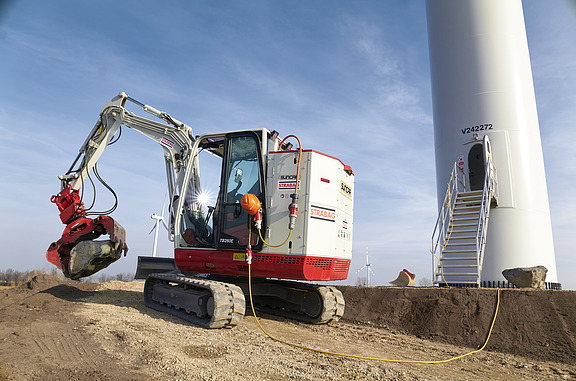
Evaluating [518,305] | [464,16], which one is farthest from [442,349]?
[464,16]

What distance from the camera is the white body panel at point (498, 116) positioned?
1263 cm

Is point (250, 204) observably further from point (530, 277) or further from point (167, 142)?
point (530, 277)

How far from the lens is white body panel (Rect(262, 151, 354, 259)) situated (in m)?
7.06

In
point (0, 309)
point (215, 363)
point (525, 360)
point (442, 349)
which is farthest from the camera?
point (0, 309)

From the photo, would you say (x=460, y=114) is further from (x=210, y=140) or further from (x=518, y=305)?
(x=210, y=140)

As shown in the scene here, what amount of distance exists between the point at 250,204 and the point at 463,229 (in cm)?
851

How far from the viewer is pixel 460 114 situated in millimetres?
13984

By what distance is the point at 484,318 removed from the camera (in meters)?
7.52

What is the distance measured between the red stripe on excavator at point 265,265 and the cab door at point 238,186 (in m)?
0.24

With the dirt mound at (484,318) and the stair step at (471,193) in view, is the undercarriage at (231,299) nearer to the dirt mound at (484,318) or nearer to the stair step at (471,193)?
the dirt mound at (484,318)

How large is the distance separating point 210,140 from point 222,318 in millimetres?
4130

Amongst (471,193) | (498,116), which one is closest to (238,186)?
(471,193)

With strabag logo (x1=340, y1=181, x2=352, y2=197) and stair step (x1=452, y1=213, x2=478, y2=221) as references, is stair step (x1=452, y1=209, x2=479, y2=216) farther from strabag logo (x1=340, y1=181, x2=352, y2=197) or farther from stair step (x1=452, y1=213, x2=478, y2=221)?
strabag logo (x1=340, y1=181, x2=352, y2=197)

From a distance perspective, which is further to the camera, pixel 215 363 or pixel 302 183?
pixel 302 183
